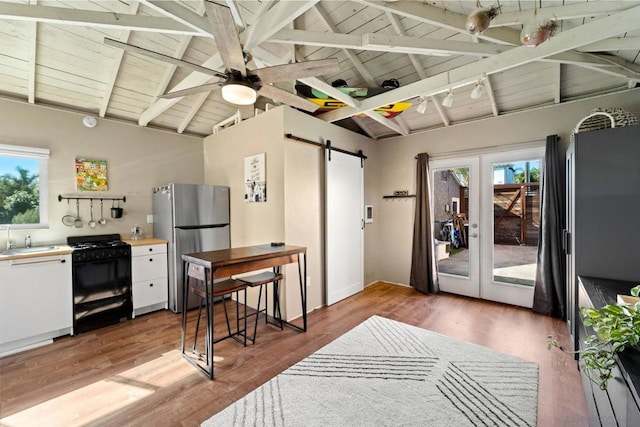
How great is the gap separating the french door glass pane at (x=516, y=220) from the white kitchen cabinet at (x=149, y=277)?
4836mm

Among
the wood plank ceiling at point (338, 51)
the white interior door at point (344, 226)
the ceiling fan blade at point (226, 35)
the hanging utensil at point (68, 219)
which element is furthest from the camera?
the white interior door at point (344, 226)

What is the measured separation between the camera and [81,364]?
249cm

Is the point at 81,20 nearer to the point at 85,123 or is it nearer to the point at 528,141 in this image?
the point at 85,123

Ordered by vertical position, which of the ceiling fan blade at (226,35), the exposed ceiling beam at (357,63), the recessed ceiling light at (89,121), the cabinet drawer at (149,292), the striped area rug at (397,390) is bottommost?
the striped area rug at (397,390)

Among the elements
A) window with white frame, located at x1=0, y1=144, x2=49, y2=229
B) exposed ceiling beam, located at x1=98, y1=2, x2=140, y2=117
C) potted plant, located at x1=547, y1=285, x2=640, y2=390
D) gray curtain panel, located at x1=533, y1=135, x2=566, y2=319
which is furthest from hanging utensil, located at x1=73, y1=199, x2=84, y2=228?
gray curtain panel, located at x1=533, y1=135, x2=566, y2=319

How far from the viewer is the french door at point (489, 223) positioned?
12.3 ft

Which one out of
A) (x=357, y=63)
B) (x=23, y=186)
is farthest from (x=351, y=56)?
(x=23, y=186)

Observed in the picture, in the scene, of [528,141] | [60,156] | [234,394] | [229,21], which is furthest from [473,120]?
[60,156]

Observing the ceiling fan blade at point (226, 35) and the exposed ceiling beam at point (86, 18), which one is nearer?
the ceiling fan blade at point (226, 35)

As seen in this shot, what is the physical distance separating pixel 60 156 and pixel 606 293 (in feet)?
19.0

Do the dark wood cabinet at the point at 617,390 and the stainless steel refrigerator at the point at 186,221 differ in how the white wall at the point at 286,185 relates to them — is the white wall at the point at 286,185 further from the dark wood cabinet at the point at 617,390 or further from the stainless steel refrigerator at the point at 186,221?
the dark wood cabinet at the point at 617,390

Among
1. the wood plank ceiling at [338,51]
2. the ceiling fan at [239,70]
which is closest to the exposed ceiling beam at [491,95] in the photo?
the wood plank ceiling at [338,51]

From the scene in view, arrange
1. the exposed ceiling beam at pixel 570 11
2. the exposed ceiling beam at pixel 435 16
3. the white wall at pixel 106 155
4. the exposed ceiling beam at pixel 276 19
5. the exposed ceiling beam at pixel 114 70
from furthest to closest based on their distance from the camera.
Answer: the white wall at pixel 106 155 < the exposed ceiling beam at pixel 114 70 < the exposed ceiling beam at pixel 435 16 < the exposed ceiling beam at pixel 570 11 < the exposed ceiling beam at pixel 276 19

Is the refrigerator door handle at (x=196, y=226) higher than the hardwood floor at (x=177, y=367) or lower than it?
higher
